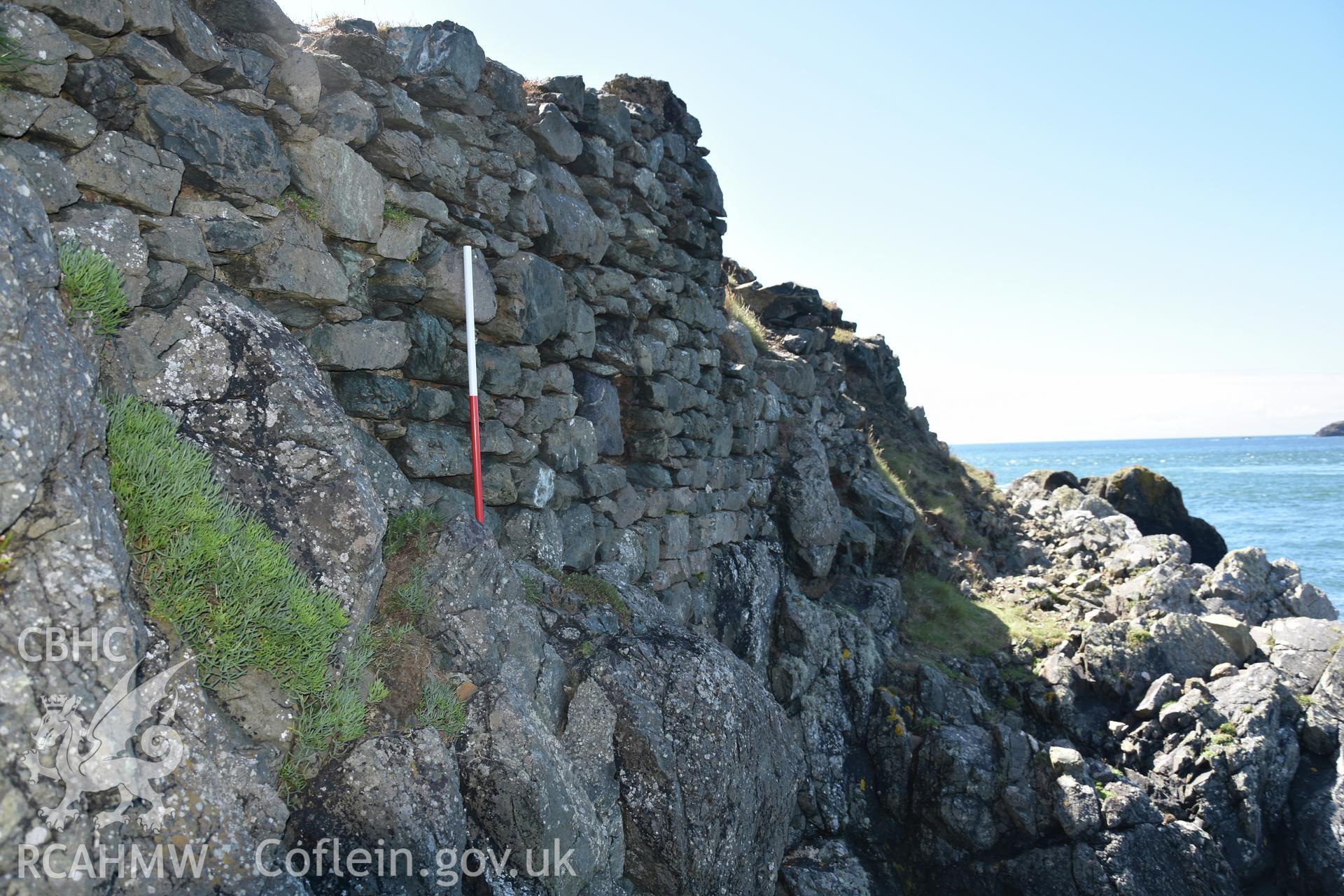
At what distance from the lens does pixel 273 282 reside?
191 inches

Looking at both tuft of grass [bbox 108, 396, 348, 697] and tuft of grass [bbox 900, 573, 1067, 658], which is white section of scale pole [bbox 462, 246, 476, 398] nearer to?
tuft of grass [bbox 108, 396, 348, 697]

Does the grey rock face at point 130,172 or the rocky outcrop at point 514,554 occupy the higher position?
the grey rock face at point 130,172

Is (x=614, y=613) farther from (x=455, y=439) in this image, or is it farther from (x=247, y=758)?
(x=247, y=758)

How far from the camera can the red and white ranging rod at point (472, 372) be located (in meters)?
6.01

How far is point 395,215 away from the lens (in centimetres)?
567

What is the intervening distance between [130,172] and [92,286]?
66 centimetres

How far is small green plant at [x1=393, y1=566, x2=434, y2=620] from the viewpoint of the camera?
4852 millimetres

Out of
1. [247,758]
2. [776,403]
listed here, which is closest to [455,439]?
[247,758]

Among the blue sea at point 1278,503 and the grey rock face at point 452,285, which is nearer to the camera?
the grey rock face at point 452,285

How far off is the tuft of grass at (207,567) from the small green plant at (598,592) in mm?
2619

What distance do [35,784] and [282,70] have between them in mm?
3769

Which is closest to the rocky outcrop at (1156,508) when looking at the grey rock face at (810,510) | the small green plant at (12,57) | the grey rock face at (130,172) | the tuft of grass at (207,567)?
the grey rock face at (810,510)

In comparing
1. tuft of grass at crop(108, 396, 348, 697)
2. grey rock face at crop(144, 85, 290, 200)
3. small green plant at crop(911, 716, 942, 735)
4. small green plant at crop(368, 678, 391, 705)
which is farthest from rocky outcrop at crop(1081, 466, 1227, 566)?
tuft of grass at crop(108, 396, 348, 697)

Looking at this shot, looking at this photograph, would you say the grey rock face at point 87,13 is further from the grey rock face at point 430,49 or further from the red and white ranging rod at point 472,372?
the red and white ranging rod at point 472,372
